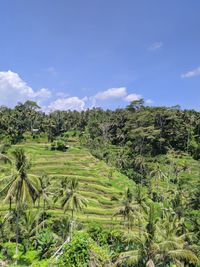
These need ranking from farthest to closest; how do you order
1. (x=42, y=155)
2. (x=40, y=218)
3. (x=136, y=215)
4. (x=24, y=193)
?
(x=42, y=155)
(x=40, y=218)
(x=136, y=215)
(x=24, y=193)

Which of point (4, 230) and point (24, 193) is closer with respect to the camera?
point (24, 193)

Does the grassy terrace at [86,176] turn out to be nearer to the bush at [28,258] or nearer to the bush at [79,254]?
the bush at [28,258]

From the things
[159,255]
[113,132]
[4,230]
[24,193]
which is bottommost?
[4,230]

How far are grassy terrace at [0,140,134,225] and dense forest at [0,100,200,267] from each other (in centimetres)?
22

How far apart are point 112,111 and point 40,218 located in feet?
280

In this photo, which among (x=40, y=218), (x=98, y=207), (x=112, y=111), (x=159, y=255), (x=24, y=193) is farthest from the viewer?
(x=112, y=111)

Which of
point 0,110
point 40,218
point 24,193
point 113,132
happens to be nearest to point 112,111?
point 113,132

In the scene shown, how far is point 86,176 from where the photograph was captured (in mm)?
89125

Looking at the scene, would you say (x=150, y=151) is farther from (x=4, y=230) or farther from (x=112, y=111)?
(x=4, y=230)

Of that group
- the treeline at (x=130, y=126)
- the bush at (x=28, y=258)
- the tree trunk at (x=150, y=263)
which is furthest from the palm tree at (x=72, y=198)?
the treeline at (x=130, y=126)

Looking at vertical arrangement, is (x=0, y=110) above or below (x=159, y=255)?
above

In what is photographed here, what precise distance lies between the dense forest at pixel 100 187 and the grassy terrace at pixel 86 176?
22 cm

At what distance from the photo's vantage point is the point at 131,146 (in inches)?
4737

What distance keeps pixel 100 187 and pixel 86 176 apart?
628cm
